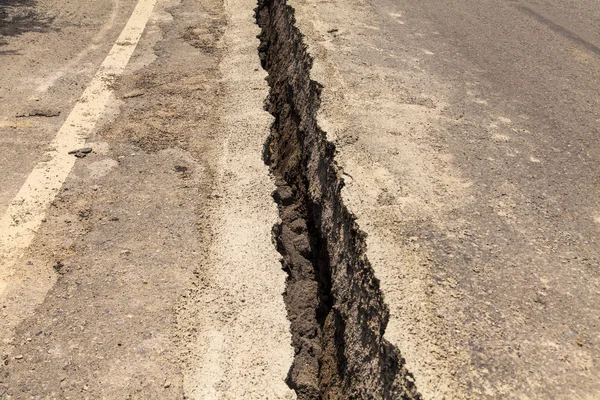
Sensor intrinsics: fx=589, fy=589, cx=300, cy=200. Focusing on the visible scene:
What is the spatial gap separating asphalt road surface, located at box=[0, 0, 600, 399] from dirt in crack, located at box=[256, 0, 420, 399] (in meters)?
0.01

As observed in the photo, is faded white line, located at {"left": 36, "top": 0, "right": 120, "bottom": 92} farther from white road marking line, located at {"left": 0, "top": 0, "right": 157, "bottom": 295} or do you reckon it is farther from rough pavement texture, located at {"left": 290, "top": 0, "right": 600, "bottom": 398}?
rough pavement texture, located at {"left": 290, "top": 0, "right": 600, "bottom": 398}

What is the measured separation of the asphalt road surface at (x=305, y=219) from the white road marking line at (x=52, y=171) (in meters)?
0.02

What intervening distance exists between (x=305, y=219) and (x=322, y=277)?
0.51 meters

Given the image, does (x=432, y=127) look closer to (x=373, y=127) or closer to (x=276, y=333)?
(x=373, y=127)

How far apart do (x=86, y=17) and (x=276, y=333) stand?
4.84 m

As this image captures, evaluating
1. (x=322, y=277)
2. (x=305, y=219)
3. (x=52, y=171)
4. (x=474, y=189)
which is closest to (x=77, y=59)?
(x=52, y=171)

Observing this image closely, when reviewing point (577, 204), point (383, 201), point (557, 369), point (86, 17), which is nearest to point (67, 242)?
point (383, 201)

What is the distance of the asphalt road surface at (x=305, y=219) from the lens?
2117 millimetres

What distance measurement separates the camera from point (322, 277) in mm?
2924

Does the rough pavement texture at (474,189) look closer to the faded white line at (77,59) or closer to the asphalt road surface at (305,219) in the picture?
the asphalt road surface at (305,219)

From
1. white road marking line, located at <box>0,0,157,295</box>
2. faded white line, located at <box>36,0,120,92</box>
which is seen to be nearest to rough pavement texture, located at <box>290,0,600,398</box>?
white road marking line, located at <box>0,0,157,295</box>

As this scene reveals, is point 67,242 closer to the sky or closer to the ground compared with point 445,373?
closer to the ground

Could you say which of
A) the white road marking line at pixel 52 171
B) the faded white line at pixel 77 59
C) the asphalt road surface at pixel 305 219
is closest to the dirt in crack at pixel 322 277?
the asphalt road surface at pixel 305 219

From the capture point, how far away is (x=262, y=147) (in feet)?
12.2
